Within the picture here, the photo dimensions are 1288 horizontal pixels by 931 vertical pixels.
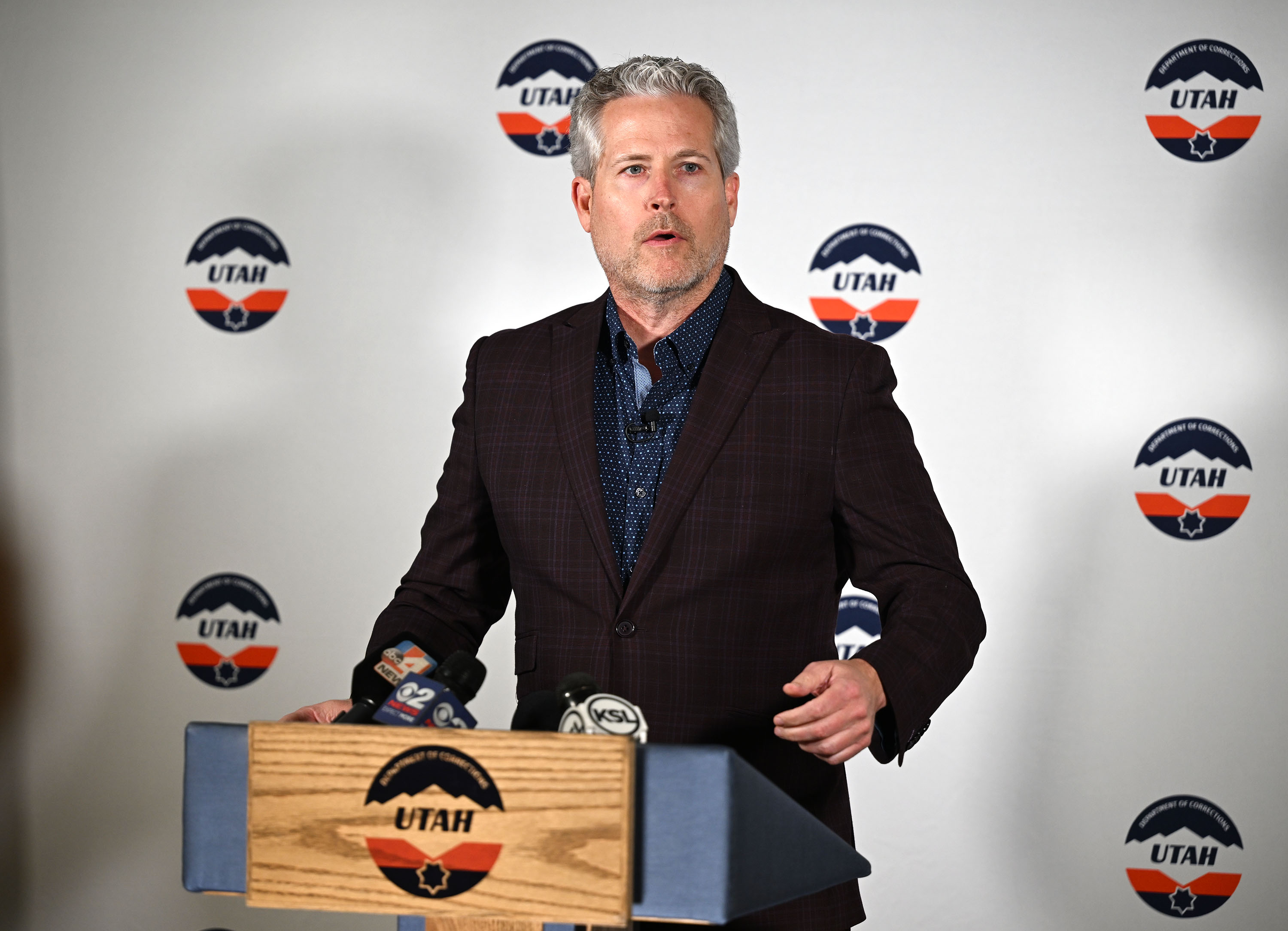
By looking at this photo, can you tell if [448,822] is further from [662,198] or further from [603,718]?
[662,198]

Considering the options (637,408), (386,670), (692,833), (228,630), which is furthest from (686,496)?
(228,630)

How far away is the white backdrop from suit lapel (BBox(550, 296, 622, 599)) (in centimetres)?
124

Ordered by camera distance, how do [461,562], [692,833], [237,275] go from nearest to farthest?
1. [692,833]
2. [461,562]
3. [237,275]

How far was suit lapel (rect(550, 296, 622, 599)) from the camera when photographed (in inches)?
61.3

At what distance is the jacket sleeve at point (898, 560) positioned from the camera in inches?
53.0

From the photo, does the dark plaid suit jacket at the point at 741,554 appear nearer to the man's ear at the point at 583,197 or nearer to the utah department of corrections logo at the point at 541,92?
the man's ear at the point at 583,197

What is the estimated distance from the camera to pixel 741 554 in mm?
1534

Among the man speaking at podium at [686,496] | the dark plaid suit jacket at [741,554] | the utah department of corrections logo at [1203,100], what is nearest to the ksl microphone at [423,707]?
the man speaking at podium at [686,496]

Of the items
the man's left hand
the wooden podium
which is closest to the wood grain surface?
the wooden podium

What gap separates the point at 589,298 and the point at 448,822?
2199 mm

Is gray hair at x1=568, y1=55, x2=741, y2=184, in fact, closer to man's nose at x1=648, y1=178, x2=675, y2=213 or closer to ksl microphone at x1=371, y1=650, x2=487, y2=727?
man's nose at x1=648, y1=178, x2=675, y2=213

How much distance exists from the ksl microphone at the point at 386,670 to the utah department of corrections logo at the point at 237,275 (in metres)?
1.99

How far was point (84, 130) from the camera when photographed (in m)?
3.17

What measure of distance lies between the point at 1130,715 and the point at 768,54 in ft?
6.32
